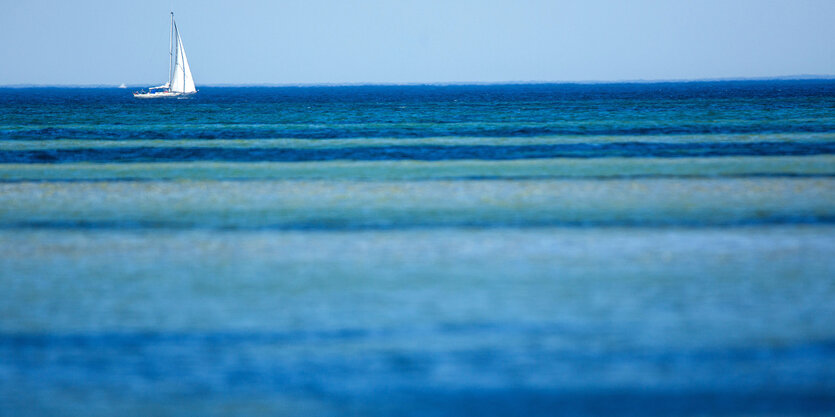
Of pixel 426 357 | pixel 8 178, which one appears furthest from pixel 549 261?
pixel 8 178

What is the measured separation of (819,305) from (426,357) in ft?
12.9

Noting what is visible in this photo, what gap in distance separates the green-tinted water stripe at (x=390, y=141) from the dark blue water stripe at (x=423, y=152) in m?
1.27

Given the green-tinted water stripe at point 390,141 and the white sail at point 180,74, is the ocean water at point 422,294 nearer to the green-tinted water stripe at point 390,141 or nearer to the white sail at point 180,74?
the green-tinted water stripe at point 390,141

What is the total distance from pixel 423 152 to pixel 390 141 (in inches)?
200

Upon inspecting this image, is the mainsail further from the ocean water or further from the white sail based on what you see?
the ocean water

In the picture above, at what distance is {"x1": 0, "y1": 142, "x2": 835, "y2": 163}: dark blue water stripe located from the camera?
80.1 feet

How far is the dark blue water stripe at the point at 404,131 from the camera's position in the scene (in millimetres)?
34219

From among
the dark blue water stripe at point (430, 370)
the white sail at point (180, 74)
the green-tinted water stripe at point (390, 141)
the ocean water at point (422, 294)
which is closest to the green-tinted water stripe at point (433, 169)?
the ocean water at point (422, 294)

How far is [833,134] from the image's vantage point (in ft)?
105

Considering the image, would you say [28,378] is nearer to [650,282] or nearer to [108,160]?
[650,282]

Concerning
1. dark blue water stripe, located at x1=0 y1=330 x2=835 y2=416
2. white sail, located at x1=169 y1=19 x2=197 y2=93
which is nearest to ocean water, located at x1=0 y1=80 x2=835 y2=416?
dark blue water stripe, located at x1=0 y1=330 x2=835 y2=416

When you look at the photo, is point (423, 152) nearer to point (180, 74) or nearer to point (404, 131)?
point (404, 131)

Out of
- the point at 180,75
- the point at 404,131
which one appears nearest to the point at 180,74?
the point at 180,75

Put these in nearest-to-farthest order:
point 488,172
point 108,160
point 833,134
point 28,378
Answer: point 28,378 → point 488,172 → point 108,160 → point 833,134
